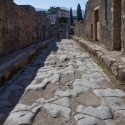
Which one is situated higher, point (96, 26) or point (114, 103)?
point (96, 26)

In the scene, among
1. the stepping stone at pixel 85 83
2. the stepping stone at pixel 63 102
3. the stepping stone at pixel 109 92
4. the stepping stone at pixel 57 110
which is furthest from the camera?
the stepping stone at pixel 85 83

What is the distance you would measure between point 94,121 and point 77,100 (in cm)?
77

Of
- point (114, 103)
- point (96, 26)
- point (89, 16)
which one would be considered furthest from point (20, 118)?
point (89, 16)

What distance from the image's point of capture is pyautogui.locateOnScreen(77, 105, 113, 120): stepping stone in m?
2.59

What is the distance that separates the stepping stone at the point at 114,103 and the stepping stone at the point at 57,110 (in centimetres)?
61

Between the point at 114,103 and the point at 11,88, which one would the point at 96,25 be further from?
the point at 114,103

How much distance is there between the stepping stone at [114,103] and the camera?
285cm

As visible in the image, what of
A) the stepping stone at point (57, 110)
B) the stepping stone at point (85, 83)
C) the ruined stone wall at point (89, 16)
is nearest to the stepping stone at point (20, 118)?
the stepping stone at point (57, 110)

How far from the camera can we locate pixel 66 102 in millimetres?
3105

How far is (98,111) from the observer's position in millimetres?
2744

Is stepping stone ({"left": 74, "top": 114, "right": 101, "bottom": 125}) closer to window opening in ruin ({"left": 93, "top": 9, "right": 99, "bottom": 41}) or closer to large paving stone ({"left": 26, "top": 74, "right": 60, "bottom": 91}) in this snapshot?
large paving stone ({"left": 26, "top": 74, "right": 60, "bottom": 91})

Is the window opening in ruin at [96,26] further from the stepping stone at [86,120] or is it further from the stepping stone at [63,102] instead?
the stepping stone at [86,120]

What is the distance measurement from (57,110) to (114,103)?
0.88 metres

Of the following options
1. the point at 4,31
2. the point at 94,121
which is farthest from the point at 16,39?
the point at 94,121
